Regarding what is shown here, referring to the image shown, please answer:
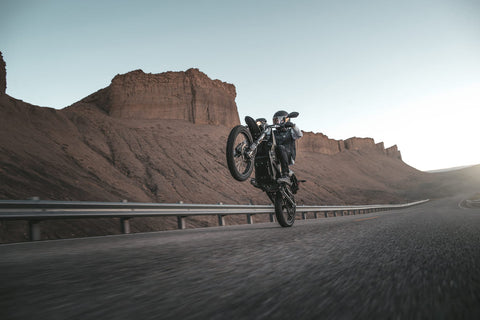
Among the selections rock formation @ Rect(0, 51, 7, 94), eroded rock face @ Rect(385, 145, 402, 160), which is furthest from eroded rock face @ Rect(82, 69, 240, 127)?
eroded rock face @ Rect(385, 145, 402, 160)

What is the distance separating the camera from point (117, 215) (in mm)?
7609

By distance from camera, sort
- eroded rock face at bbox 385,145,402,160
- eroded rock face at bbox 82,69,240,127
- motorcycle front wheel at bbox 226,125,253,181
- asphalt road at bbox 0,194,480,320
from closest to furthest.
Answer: asphalt road at bbox 0,194,480,320 < motorcycle front wheel at bbox 226,125,253,181 < eroded rock face at bbox 82,69,240,127 < eroded rock face at bbox 385,145,402,160

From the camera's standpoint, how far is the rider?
679 cm

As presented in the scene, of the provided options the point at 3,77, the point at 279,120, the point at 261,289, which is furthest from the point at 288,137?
the point at 3,77

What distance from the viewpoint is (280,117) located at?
7.12 meters

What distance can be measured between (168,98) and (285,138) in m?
54.8

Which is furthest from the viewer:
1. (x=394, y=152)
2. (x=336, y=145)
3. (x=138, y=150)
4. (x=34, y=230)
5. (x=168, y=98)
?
(x=394, y=152)

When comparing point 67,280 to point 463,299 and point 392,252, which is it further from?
point 392,252

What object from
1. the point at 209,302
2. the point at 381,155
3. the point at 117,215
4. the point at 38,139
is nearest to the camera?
the point at 209,302

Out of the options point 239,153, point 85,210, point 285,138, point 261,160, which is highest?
point 285,138

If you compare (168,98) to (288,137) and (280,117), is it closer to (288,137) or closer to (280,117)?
(280,117)

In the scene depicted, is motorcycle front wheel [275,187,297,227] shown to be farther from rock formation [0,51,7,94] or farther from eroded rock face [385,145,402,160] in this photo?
eroded rock face [385,145,402,160]

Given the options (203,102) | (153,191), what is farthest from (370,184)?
(153,191)

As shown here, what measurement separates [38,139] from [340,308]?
34.3 meters
